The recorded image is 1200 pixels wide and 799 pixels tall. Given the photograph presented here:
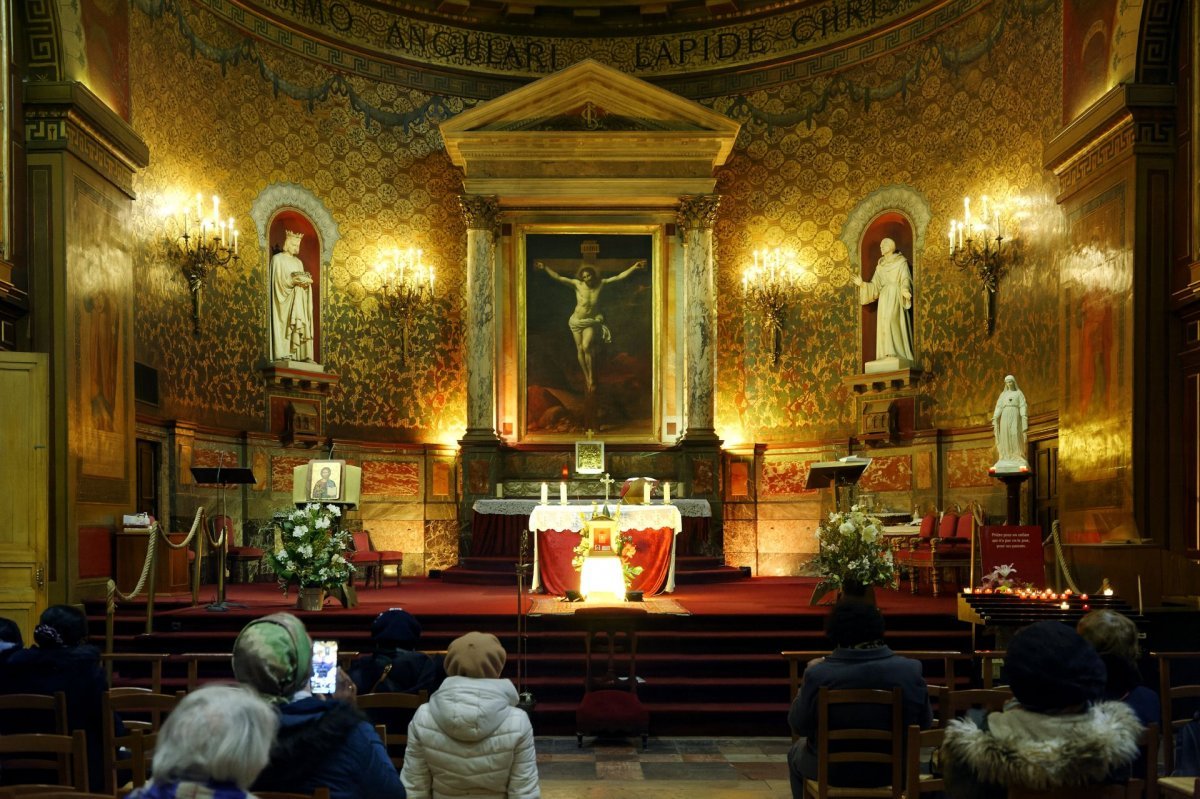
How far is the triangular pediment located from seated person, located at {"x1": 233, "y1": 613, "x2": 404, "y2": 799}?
545 inches

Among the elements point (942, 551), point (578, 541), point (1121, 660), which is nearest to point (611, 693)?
point (1121, 660)

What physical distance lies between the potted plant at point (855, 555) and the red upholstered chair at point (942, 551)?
262 cm

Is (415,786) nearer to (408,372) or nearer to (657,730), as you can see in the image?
(657,730)

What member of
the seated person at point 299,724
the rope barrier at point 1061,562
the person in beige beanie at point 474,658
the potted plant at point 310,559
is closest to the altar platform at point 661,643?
the potted plant at point 310,559

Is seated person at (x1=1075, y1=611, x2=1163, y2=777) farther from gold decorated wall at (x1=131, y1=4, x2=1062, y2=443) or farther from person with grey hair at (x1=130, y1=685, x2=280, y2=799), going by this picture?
gold decorated wall at (x1=131, y1=4, x2=1062, y2=443)

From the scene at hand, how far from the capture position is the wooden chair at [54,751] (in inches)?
154

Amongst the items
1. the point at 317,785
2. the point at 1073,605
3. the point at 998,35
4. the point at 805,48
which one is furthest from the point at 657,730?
the point at 805,48

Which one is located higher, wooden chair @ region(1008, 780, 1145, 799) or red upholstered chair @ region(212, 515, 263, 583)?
wooden chair @ region(1008, 780, 1145, 799)

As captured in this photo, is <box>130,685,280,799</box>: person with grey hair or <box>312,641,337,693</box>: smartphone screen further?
<box>312,641,337,693</box>: smartphone screen

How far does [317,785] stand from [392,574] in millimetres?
13869

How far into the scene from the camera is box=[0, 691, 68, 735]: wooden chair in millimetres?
4695

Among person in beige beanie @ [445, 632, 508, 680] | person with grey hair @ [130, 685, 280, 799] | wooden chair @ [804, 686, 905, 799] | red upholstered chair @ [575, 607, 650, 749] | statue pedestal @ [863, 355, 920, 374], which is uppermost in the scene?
statue pedestal @ [863, 355, 920, 374]

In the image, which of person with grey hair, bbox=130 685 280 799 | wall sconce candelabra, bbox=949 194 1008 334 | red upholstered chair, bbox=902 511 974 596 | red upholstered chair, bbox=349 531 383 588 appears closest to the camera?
person with grey hair, bbox=130 685 280 799

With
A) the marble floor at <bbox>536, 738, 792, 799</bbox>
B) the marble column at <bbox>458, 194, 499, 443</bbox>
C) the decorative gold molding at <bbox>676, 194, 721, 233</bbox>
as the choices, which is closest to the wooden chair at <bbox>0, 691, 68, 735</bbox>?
the marble floor at <bbox>536, 738, 792, 799</bbox>
